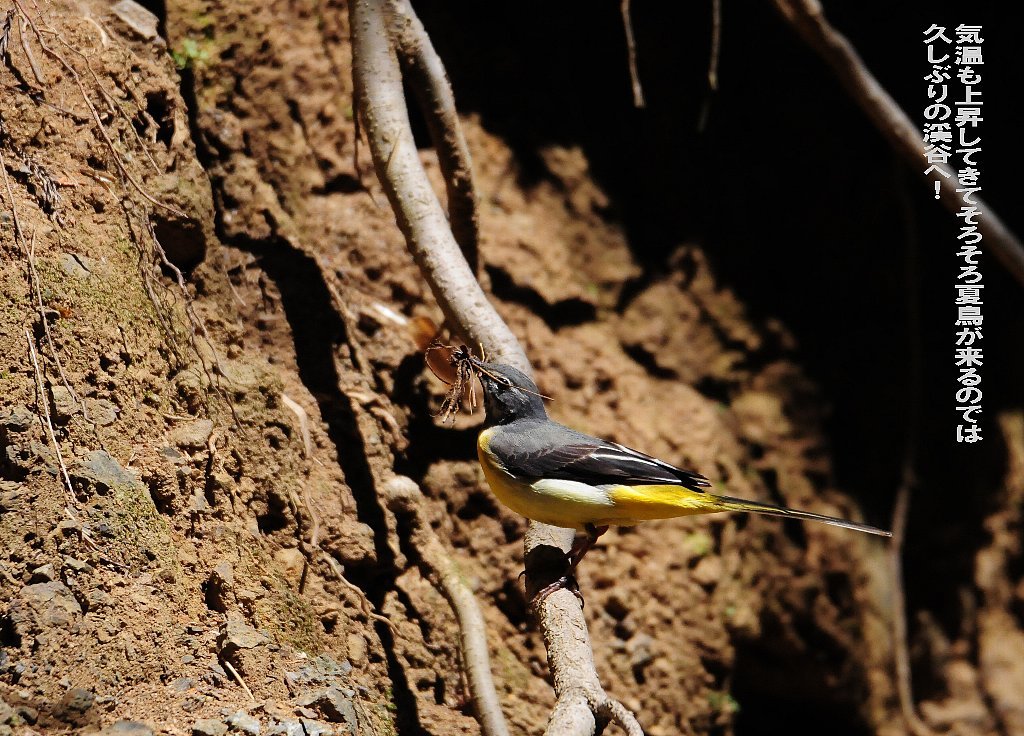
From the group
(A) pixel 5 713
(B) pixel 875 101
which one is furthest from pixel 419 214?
(B) pixel 875 101

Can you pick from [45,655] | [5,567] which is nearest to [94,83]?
[5,567]

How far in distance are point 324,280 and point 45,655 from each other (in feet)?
8.12

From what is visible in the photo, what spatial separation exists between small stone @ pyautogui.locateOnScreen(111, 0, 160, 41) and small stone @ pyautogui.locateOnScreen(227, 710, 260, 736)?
10.7ft

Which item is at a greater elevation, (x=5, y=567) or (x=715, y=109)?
(x=715, y=109)

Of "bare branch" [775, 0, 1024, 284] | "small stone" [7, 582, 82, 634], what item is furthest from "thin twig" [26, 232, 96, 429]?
"bare branch" [775, 0, 1024, 284]

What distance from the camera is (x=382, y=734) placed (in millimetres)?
3768

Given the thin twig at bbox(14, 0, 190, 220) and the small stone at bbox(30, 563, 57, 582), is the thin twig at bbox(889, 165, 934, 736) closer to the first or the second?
the thin twig at bbox(14, 0, 190, 220)

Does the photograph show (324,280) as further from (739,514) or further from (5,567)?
(739,514)

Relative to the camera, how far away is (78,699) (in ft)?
9.22

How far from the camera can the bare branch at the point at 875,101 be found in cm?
568

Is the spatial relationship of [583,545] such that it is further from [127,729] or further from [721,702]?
[721,702]

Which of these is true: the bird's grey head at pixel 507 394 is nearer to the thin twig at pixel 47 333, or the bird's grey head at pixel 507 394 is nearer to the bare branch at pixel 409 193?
the bare branch at pixel 409 193

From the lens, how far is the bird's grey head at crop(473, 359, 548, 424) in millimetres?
4449

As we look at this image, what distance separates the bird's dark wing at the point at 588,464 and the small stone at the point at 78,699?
6.73 ft
